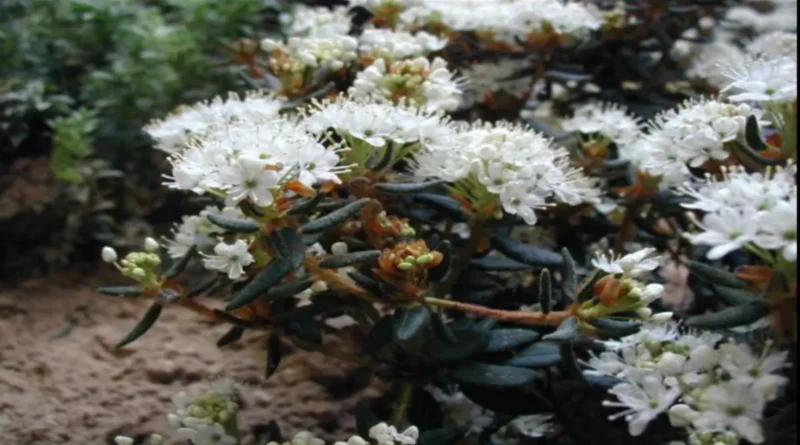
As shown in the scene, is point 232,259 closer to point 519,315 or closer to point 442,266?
point 442,266

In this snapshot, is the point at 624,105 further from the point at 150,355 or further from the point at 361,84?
the point at 150,355

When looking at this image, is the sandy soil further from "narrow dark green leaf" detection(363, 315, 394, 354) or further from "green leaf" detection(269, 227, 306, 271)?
"green leaf" detection(269, 227, 306, 271)

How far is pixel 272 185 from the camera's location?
1105 millimetres

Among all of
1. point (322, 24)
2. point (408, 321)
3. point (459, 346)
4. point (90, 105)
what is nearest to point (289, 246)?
point (408, 321)

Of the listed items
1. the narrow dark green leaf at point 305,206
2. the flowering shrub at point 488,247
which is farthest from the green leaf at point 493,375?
the narrow dark green leaf at point 305,206

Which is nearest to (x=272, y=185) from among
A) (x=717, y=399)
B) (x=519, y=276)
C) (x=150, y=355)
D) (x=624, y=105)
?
(x=717, y=399)

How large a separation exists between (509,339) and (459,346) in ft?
0.25

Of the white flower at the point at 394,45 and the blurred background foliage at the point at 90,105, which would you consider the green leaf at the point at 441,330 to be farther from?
the blurred background foliage at the point at 90,105

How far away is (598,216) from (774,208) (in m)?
0.70

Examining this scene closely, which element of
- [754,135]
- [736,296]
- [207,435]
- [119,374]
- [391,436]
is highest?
[754,135]

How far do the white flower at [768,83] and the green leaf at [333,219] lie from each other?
539 millimetres

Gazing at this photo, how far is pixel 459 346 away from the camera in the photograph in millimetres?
1273

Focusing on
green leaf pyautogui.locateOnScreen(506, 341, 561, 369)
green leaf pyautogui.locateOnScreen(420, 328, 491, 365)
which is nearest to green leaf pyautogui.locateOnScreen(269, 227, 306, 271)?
green leaf pyautogui.locateOnScreen(420, 328, 491, 365)

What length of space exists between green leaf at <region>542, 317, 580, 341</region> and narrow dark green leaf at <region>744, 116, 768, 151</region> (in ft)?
1.13
